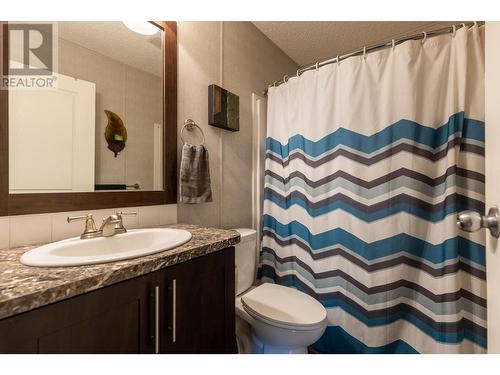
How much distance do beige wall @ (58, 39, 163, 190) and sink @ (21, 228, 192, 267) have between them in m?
0.28

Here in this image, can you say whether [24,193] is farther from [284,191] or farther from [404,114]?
[404,114]

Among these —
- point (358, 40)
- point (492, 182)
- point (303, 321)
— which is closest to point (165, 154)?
point (303, 321)

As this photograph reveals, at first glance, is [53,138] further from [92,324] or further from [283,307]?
[283,307]

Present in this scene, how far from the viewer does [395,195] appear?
1169 millimetres

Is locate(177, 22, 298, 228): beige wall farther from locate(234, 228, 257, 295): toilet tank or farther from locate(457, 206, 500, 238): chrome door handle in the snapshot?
locate(457, 206, 500, 238): chrome door handle

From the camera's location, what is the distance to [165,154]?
3.87 ft

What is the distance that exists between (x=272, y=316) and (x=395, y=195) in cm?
85

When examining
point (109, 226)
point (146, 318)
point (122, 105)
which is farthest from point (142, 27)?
point (146, 318)

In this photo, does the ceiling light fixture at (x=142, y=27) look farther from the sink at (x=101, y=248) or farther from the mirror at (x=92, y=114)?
the sink at (x=101, y=248)

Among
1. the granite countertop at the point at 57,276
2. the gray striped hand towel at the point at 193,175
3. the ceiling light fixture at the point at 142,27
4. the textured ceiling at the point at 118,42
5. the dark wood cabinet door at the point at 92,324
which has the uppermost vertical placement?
the ceiling light fixture at the point at 142,27

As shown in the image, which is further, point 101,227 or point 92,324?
point 101,227

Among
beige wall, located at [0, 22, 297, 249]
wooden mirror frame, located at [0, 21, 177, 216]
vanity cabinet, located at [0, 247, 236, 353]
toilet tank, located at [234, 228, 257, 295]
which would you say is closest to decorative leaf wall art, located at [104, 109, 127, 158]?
wooden mirror frame, located at [0, 21, 177, 216]

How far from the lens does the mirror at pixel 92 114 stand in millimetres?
791

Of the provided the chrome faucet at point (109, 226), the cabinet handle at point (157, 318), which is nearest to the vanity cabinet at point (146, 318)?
the cabinet handle at point (157, 318)
